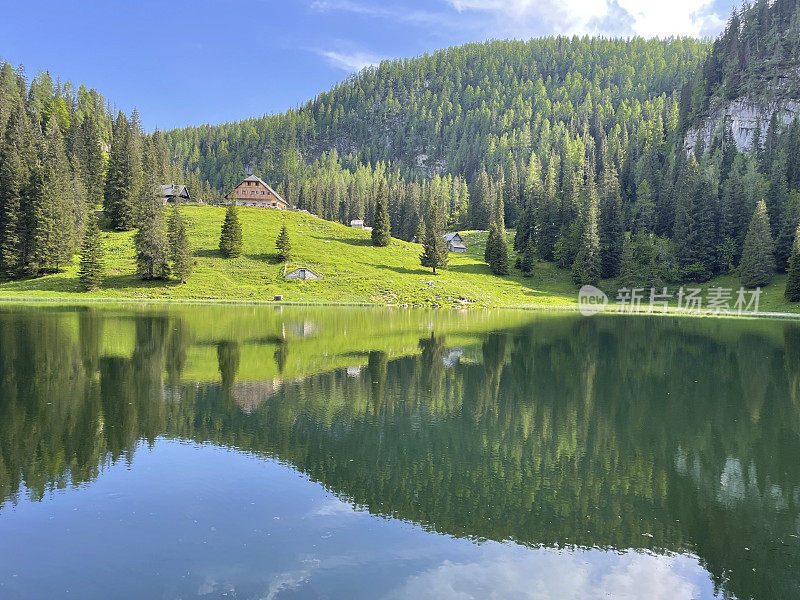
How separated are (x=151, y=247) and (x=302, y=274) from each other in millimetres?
24377

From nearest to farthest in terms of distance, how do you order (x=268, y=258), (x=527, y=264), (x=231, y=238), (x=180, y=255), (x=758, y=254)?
(x=180, y=255) < (x=758, y=254) < (x=231, y=238) < (x=268, y=258) < (x=527, y=264)

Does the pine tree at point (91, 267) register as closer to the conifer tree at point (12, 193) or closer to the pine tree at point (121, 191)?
the conifer tree at point (12, 193)

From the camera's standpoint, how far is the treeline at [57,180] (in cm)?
7769

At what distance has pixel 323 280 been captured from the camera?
90.7 m

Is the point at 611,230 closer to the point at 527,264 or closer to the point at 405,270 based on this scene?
the point at 527,264

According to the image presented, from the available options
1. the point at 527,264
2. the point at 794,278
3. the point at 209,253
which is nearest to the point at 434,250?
the point at 527,264

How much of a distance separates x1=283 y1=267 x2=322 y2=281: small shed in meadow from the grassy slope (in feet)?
6.26

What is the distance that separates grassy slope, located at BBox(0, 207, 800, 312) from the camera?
7919 cm

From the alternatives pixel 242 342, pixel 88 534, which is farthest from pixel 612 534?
pixel 242 342

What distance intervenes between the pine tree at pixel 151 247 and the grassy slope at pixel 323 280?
6.46 feet

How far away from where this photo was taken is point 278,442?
15438 mm

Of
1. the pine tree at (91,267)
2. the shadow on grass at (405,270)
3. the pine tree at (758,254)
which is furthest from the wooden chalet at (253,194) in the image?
the pine tree at (758,254)

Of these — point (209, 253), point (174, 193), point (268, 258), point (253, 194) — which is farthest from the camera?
point (253, 194)

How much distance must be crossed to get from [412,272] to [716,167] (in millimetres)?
79853
